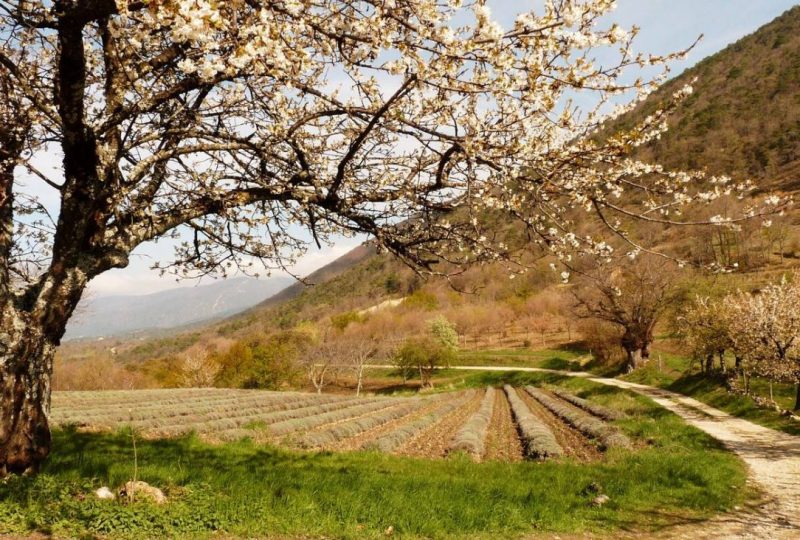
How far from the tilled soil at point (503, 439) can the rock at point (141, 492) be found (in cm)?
1024

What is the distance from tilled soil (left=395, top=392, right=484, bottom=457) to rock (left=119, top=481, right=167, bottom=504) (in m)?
9.14

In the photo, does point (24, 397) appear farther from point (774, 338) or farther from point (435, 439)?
point (774, 338)

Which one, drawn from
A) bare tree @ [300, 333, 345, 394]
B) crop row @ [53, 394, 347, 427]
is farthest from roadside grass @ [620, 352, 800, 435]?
bare tree @ [300, 333, 345, 394]

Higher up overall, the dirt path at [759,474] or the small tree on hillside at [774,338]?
the small tree on hillside at [774,338]

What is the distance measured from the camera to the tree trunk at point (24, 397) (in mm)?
4656

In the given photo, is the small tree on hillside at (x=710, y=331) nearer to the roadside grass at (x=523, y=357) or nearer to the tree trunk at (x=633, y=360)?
the tree trunk at (x=633, y=360)

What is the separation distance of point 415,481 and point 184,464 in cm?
420

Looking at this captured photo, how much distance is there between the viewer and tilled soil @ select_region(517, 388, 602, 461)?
1464 cm

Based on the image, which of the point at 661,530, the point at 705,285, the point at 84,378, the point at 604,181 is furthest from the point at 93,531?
the point at 84,378

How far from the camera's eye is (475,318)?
317ft

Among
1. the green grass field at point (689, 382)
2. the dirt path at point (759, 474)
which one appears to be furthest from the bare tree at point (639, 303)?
the dirt path at point (759, 474)

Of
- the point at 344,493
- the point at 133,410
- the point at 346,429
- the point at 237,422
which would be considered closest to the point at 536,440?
the point at 346,429

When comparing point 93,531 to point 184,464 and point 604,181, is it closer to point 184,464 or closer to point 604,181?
point 184,464

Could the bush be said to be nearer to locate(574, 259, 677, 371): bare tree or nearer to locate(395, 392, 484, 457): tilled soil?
locate(574, 259, 677, 371): bare tree
